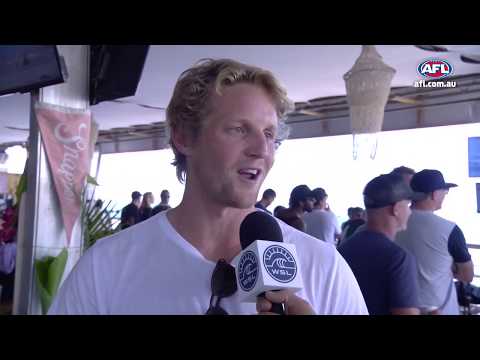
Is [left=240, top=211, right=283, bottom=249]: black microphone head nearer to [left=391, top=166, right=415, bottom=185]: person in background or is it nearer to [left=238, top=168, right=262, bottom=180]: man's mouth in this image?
[left=238, top=168, right=262, bottom=180]: man's mouth

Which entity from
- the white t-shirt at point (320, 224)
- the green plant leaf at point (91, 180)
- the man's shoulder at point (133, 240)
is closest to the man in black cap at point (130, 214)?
the green plant leaf at point (91, 180)

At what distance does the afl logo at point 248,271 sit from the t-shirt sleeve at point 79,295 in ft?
1.15

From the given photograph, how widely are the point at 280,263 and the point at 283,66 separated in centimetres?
355

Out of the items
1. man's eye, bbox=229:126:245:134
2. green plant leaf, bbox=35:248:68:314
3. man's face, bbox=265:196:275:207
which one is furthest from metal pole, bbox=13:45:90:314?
man's face, bbox=265:196:275:207

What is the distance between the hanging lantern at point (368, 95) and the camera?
2.75 metres

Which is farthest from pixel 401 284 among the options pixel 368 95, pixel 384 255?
pixel 368 95

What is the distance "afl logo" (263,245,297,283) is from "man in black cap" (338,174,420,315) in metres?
0.96

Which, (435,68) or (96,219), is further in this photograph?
(96,219)

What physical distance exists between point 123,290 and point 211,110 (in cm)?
48

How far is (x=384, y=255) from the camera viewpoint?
1783 millimetres

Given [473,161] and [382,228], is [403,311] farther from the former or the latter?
[473,161]

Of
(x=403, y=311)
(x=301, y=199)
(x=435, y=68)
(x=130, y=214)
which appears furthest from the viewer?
(x=130, y=214)
